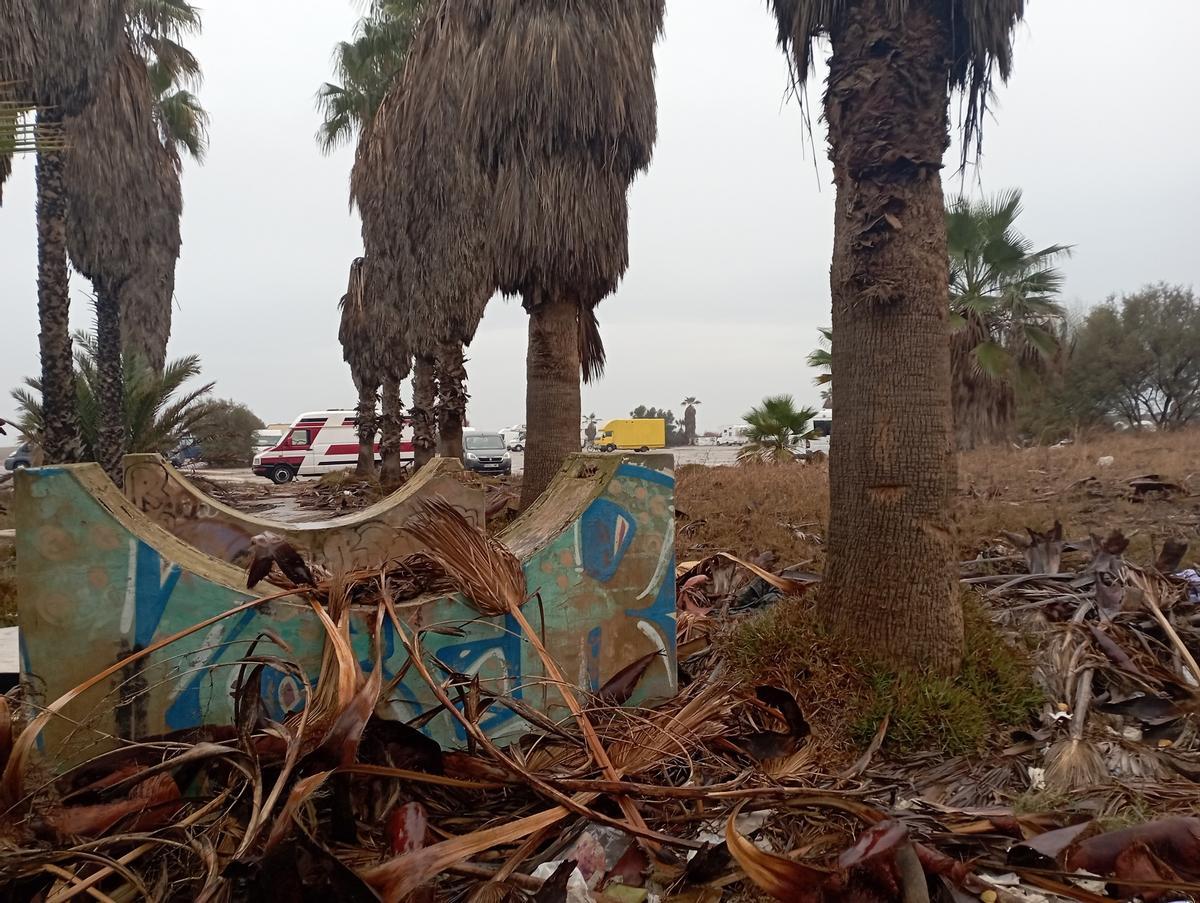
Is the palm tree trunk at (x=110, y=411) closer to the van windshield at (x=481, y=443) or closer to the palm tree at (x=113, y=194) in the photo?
the palm tree at (x=113, y=194)

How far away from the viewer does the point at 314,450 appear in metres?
29.2

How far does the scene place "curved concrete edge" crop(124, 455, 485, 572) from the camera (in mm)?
5133

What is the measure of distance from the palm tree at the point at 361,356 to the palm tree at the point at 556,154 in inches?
471

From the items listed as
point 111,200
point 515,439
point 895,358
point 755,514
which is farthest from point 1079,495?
point 515,439

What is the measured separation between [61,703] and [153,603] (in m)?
0.52

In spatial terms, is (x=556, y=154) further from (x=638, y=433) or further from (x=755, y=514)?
(x=638, y=433)

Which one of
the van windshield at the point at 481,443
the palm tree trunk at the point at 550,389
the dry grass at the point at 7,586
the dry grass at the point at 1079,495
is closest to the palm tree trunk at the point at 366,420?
the van windshield at the point at 481,443

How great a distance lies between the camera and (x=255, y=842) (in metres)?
2.31

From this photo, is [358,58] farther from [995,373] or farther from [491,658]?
[491,658]

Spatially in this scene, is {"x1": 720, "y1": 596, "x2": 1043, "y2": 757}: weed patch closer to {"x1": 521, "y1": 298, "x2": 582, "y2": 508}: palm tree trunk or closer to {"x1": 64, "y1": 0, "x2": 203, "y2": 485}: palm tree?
{"x1": 521, "y1": 298, "x2": 582, "y2": 508}: palm tree trunk

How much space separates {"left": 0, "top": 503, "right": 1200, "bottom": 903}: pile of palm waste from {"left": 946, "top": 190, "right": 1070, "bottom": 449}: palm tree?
47.2ft

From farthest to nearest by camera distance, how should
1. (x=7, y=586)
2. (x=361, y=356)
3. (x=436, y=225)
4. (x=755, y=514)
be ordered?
(x=361, y=356) → (x=436, y=225) → (x=755, y=514) → (x=7, y=586)

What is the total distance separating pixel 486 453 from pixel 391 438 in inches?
503

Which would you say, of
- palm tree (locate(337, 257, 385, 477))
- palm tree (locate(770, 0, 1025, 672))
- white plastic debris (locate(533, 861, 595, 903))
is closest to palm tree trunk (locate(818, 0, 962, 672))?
palm tree (locate(770, 0, 1025, 672))
